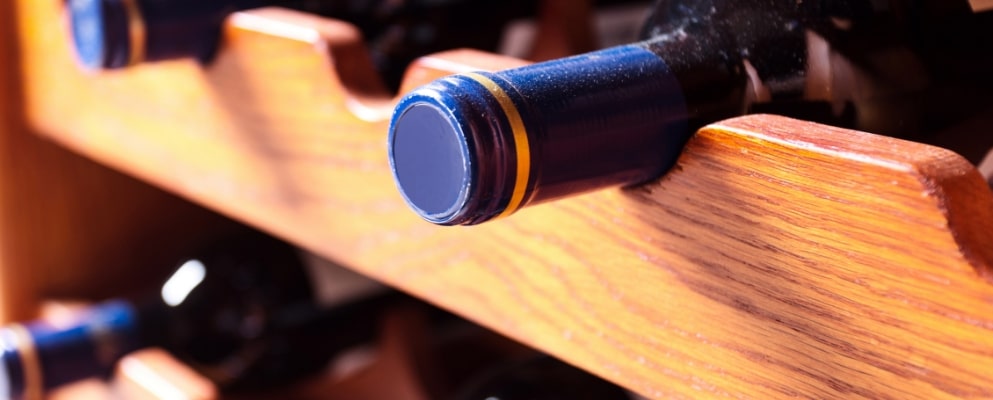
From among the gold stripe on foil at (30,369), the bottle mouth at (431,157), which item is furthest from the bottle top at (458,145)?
the gold stripe on foil at (30,369)

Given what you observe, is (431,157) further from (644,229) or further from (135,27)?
(135,27)

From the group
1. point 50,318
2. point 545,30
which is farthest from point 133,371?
point 545,30

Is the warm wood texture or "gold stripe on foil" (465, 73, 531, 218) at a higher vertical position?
"gold stripe on foil" (465, 73, 531, 218)

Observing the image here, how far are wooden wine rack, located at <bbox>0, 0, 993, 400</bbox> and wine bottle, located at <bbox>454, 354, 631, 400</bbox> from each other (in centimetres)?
10

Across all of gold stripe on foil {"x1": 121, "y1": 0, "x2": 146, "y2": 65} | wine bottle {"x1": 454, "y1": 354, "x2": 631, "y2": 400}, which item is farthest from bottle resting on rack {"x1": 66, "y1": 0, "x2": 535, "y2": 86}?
wine bottle {"x1": 454, "y1": 354, "x2": 631, "y2": 400}

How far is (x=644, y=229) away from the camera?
A: 0.26 metres

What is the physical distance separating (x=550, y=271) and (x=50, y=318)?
16.4 inches

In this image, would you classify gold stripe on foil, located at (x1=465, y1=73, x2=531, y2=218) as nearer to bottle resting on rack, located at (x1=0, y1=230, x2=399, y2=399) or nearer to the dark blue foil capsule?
the dark blue foil capsule

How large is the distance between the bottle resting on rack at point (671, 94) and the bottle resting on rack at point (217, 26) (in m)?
0.19

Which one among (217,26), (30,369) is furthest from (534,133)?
(30,369)

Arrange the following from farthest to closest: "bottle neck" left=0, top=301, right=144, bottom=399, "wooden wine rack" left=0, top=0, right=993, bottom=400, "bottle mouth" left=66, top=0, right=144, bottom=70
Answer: "bottle neck" left=0, top=301, right=144, bottom=399
"bottle mouth" left=66, top=0, right=144, bottom=70
"wooden wine rack" left=0, top=0, right=993, bottom=400

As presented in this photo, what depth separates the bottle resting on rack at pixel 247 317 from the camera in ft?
2.02

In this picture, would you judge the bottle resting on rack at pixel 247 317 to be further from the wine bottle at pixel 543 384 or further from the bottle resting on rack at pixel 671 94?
the bottle resting on rack at pixel 671 94

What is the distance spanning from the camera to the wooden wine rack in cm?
21
